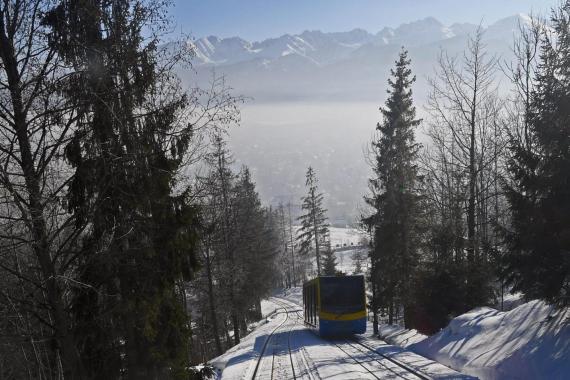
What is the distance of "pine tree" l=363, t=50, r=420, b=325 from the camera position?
2609 centimetres

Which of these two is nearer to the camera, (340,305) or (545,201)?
(545,201)

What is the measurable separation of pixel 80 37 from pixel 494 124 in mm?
24430

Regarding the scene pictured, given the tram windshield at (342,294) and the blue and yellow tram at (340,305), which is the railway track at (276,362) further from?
the tram windshield at (342,294)

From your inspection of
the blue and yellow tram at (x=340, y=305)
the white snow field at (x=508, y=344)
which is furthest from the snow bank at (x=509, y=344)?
the blue and yellow tram at (x=340, y=305)

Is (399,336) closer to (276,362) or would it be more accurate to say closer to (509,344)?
(276,362)

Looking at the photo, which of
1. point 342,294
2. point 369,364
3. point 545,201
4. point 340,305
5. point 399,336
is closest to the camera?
point 545,201

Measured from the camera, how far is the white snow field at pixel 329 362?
42.8ft

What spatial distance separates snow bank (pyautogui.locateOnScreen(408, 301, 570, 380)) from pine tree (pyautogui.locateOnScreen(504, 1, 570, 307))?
0.86 metres

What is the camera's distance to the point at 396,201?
26.2 m

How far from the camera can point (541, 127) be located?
37.2 ft

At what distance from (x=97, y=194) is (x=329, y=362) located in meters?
10.7

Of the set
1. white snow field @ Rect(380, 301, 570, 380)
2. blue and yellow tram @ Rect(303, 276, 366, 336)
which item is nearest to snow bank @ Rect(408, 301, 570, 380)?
white snow field @ Rect(380, 301, 570, 380)

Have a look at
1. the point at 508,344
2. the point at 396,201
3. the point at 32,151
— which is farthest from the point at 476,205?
the point at 32,151

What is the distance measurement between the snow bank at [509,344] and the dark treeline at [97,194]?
7401mm
